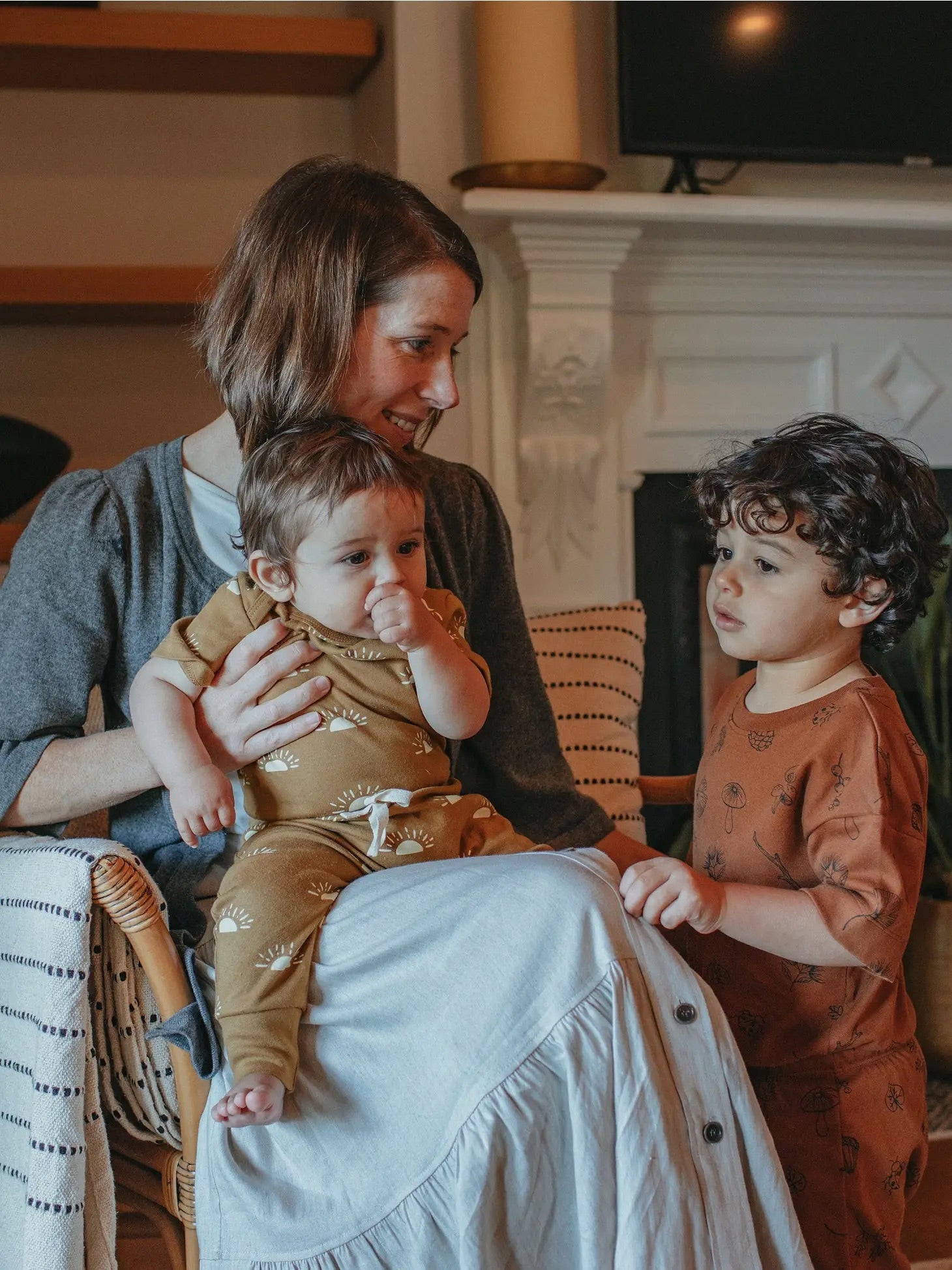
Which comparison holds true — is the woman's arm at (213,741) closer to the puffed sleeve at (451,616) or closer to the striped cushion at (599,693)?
the puffed sleeve at (451,616)

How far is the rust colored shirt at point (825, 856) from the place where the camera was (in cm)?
109

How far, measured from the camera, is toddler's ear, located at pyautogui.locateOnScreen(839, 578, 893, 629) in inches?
46.7

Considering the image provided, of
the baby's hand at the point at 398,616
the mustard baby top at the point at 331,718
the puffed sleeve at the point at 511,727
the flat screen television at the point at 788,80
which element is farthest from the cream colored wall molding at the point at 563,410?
the baby's hand at the point at 398,616

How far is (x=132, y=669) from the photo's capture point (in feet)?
4.62

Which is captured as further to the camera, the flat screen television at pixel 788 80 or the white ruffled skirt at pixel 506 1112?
the flat screen television at pixel 788 80

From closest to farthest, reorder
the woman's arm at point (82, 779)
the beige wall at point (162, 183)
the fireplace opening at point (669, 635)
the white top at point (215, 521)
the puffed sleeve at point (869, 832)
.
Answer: the puffed sleeve at point (869, 832) < the woman's arm at point (82, 779) < the white top at point (215, 521) < the beige wall at point (162, 183) < the fireplace opening at point (669, 635)

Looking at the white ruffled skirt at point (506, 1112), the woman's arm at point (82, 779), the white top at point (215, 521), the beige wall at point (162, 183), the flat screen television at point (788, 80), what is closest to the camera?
the white ruffled skirt at point (506, 1112)

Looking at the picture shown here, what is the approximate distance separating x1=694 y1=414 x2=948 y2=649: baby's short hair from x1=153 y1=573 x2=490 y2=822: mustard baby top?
33 cm

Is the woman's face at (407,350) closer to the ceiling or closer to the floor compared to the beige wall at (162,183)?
closer to the floor

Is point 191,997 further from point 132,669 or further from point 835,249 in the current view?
point 835,249

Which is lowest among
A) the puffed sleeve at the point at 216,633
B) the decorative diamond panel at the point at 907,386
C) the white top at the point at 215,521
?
the puffed sleeve at the point at 216,633

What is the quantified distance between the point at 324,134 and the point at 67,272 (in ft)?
2.15

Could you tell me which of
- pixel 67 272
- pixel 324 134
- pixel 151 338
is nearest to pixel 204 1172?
pixel 67 272

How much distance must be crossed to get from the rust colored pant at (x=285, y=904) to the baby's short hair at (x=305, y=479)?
261mm
